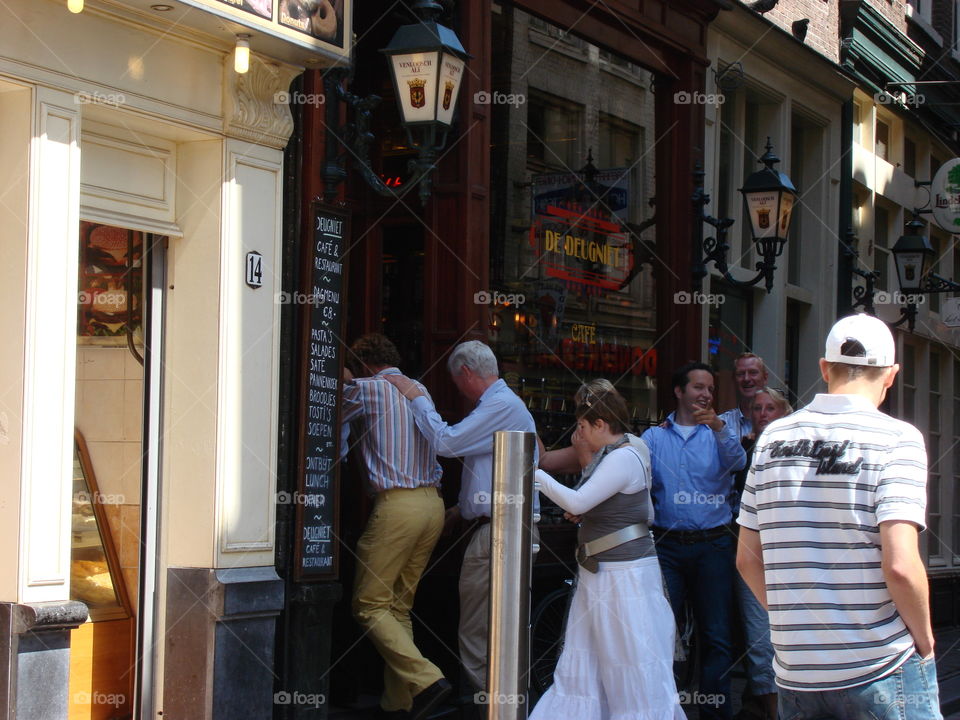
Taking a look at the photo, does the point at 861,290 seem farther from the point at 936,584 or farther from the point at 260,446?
the point at 260,446

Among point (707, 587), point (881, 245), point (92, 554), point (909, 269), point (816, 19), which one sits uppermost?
point (816, 19)

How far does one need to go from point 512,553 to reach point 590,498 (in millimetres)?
2722

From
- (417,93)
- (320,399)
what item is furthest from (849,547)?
(417,93)

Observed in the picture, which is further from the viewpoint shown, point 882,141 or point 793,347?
point 882,141

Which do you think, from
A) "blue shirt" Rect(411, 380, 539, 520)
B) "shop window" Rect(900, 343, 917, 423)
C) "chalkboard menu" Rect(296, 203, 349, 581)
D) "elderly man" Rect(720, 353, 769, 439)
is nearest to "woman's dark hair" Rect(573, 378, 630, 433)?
"blue shirt" Rect(411, 380, 539, 520)

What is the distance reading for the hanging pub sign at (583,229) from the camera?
958 centimetres

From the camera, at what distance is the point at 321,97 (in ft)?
23.0

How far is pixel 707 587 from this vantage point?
25.0 feet

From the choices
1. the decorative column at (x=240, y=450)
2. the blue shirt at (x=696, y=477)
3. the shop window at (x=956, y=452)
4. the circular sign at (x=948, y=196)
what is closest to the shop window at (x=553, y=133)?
the blue shirt at (x=696, y=477)

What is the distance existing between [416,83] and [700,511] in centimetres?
282

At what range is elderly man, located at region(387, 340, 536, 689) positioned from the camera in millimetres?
7148

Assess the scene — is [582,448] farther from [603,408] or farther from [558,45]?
[558,45]

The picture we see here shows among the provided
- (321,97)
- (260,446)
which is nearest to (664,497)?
(260,446)

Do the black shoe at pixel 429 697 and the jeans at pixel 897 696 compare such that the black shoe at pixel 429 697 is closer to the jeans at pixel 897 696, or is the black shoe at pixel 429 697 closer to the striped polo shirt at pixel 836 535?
the striped polo shirt at pixel 836 535
